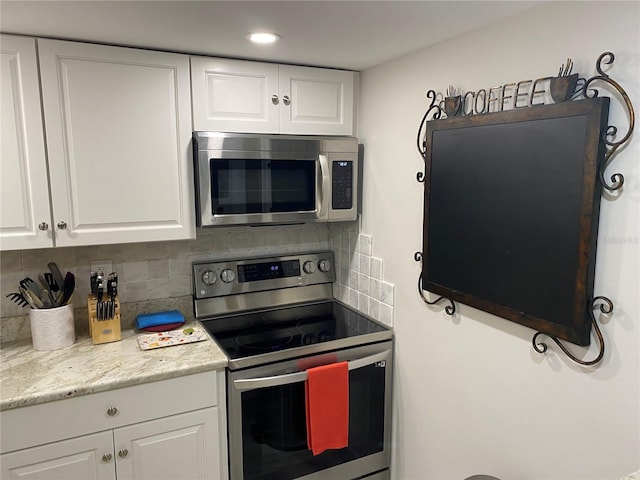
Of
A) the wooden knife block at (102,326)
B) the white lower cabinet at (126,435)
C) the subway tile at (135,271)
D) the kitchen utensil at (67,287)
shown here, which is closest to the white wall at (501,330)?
the white lower cabinet at (126,435)

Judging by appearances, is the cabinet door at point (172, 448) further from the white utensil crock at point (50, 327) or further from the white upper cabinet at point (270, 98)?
the white upper cabinet at point (270, 98)

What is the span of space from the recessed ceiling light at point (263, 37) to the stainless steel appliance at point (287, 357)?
3.62ft

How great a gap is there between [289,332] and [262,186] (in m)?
0.71

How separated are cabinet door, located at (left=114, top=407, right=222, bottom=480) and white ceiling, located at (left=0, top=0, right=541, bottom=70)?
1.41 metres

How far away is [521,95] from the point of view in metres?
1.43

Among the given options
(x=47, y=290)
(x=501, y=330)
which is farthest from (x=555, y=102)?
(x=47, y=290)

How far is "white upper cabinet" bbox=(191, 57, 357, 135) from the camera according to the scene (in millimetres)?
1951

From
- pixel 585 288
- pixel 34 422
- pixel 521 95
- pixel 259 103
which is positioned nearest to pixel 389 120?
pixel 259 103

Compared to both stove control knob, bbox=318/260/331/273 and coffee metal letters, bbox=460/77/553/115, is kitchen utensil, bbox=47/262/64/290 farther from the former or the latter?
coffee metal letters, bbox=460/77/553/115

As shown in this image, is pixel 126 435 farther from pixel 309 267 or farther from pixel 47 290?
pixel 309 267

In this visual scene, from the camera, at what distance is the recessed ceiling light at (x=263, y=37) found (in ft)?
5.36

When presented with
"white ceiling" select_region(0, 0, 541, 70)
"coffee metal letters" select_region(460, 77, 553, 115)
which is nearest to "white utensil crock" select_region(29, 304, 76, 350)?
"white ceiling" select_region(0, 0, 541, 70)

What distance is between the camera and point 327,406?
1.96m

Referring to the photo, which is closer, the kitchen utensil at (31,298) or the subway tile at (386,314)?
the kitchen utensil at (31,298)
